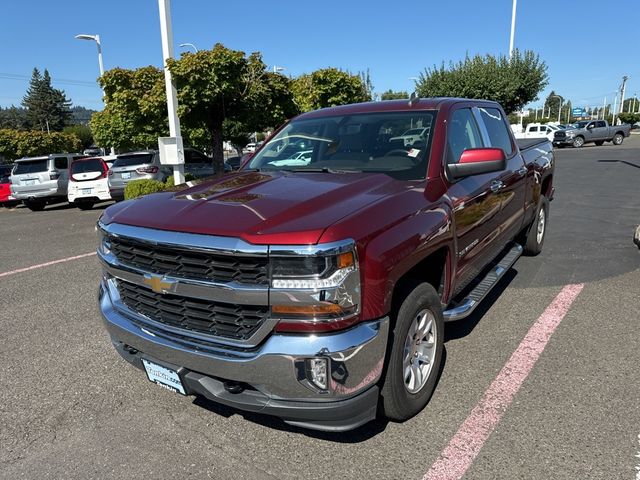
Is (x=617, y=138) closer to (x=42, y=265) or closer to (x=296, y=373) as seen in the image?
(x=42, y=265)

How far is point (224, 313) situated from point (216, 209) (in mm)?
555

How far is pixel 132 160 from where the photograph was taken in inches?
518

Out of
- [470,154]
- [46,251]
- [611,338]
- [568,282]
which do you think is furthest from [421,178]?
[46,251]

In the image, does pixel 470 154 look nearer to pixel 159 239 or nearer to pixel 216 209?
pixel 216 209

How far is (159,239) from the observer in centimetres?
242

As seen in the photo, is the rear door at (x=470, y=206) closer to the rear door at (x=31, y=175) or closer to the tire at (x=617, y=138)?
the rear door at (x=31, y=175)

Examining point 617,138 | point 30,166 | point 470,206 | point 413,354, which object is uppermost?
point 470,206

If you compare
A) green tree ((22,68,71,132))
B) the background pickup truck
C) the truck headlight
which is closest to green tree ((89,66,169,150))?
the truck headlight

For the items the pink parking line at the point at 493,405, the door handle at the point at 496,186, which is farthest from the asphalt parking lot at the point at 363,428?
the door handle at the point at 496,186

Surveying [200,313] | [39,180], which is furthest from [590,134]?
[200,313]

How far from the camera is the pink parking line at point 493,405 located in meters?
2.46

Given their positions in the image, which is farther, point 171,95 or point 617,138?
point 617,138

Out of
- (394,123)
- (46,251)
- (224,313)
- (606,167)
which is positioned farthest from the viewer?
(606,167)

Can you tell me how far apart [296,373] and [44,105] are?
339ft
